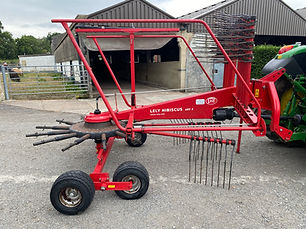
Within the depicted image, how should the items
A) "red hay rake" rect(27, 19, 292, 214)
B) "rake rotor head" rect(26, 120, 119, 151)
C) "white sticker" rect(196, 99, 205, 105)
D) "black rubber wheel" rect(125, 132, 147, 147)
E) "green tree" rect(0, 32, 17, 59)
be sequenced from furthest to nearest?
1. "green tree" rect(0, 32, 17, 59)
2. "black rubber wheel" rect(125, 132, 147, 147)
3. "white sticker" rect(196, 99, 205, 105)
4. "rake rotor head" rect(26, 120, 119, 151)
5. "red hay rake" rect(27, 19, 292, 214)

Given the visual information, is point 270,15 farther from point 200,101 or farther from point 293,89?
point 200,101

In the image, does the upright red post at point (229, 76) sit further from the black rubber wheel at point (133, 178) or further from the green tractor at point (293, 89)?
the black rubber wheel at point (133, 178)

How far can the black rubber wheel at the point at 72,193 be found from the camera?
8.99 ft

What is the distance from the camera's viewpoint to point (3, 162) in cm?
426

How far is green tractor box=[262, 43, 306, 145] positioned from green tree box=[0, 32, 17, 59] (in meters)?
82.7

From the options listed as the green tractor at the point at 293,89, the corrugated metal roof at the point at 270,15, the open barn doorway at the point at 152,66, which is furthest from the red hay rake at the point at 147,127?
the corrugated metal roof at the point at 270,15

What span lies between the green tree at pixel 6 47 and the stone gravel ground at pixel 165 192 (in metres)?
80.6

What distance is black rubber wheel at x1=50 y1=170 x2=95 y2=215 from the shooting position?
274cm

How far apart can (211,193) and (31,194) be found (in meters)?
2.39

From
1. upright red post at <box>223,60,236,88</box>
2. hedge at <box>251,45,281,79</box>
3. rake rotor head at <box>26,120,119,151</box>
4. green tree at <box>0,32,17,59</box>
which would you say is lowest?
rake rotor head at <box>26,120,119,151</box>

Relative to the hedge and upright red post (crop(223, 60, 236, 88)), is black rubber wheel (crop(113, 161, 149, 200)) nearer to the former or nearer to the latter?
upright red post (crop(223, 60, 236, 88))

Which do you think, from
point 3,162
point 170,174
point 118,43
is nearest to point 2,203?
point 3,162

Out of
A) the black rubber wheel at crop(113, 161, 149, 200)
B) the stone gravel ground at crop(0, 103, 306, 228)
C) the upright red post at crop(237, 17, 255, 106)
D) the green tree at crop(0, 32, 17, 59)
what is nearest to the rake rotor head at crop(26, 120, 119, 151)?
the black rubber wheel at crop(113, 161, 149, 200)

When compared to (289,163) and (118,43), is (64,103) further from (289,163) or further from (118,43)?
(289,163)
